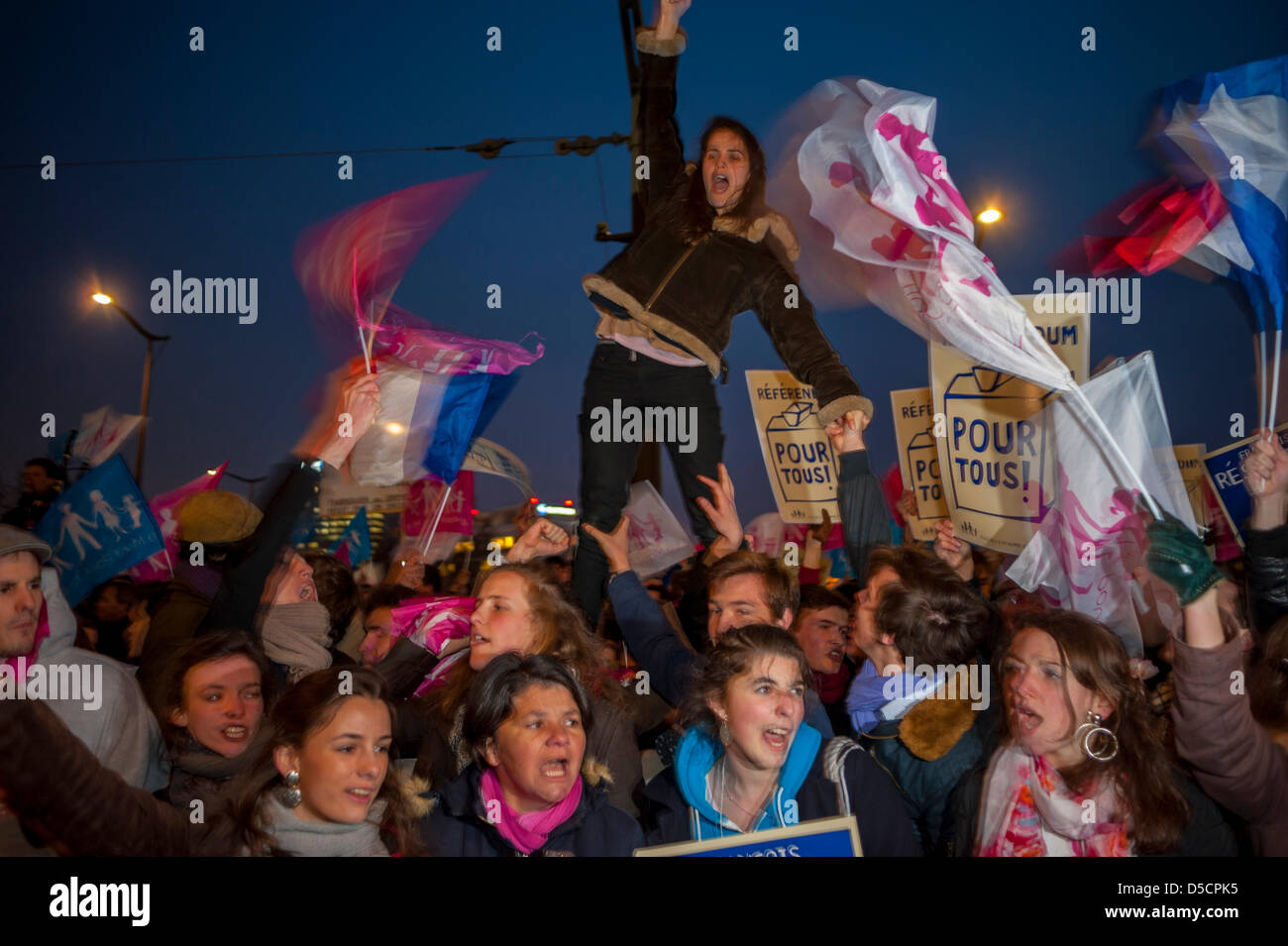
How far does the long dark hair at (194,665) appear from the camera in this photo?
3240mm

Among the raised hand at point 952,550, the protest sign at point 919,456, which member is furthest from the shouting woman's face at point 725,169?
the protest sign at point 919,456

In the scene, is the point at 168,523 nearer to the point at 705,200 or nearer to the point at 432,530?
the point at 432,530

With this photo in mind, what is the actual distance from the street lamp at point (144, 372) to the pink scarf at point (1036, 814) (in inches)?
154

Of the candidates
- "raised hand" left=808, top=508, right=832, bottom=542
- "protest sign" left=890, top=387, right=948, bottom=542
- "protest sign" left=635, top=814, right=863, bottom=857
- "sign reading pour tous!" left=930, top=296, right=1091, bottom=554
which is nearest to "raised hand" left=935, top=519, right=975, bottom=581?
"sign reading pour tous!" left=930, top=296, right=1091, bottom=554

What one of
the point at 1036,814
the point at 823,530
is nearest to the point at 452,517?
the point at 823,530

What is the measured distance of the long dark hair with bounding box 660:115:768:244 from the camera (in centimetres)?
416

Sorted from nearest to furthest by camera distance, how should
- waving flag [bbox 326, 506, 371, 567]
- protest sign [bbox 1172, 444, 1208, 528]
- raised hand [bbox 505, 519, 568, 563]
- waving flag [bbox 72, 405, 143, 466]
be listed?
raised hand [bbox 505, 519, 568, 563] → waving flag [bbox 72, 405, 143, 466] → protest sign [bbox 1172, 444, 1208, 528] → waving flag [bbox 326, 506, 371, 567]

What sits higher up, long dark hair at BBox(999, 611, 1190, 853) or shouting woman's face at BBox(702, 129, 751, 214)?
shouting woman's face at BBox(702, 129, 751, 214)

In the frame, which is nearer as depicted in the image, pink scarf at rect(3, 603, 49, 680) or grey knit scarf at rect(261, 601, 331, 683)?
pink scarf at rect(3, 603, 49, 680)

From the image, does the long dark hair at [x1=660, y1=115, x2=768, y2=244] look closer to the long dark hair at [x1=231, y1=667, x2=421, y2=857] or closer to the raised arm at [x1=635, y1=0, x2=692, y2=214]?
the raised arm at [x1=635, y1=0, x2=692, y2=214]
